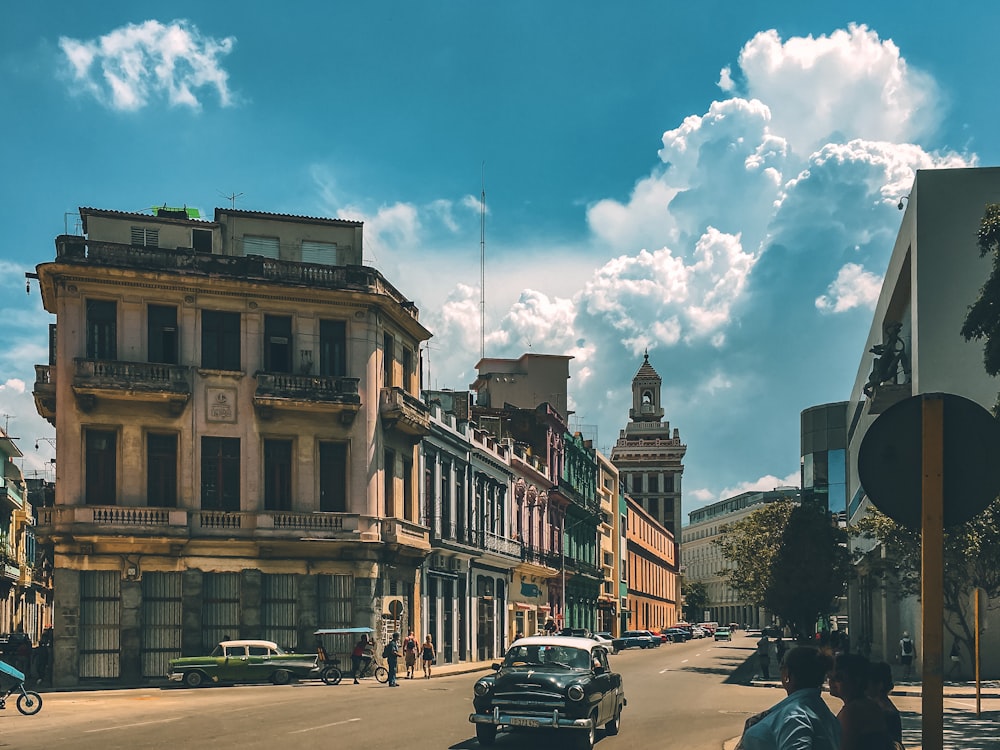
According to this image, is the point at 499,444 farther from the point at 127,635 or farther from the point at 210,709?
the point at 210,709

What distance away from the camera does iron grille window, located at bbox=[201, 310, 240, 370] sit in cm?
4162

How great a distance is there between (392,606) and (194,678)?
9873 mm

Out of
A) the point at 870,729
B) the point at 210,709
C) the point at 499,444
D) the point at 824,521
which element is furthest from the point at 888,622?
the point at 870,729

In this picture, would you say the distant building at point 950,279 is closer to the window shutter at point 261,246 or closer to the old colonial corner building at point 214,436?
the old colonial corner building at point 214,436

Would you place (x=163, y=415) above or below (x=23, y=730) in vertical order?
above

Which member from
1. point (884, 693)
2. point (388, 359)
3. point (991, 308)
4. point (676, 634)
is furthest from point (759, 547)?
point (884, 693)

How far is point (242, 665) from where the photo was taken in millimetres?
36438

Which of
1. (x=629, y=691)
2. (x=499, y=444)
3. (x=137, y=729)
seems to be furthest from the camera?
(x=499, y=444)

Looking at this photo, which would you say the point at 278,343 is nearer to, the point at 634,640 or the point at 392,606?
the point at 392,606

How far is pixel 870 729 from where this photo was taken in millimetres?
6809

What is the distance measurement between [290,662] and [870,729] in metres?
32.5

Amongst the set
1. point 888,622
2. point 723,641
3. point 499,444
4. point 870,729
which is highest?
point 499,444

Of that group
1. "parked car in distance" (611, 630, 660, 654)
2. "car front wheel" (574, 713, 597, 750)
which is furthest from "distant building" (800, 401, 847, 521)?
"car front wheel" (574, 713, 597, 750)

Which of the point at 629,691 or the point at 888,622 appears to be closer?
the point at 629,691
